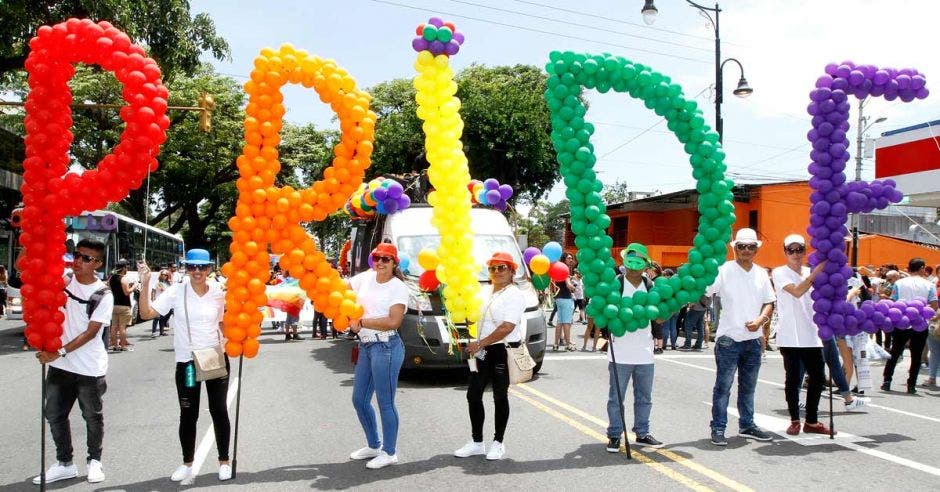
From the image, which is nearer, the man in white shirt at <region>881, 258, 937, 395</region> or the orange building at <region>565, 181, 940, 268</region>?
the man in white shirt at <region>881, 258, 937, 395</region>

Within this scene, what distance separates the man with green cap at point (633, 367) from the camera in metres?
6.50

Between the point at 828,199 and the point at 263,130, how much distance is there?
5342 millimetres

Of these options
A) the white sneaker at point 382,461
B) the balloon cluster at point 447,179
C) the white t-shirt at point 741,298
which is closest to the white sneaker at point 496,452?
the white sneaker at point 382,461

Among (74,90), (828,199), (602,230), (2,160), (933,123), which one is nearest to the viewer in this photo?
(602,230)

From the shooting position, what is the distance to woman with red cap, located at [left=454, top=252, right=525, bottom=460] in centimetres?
611

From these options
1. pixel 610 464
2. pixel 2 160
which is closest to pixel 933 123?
pixel 610 464

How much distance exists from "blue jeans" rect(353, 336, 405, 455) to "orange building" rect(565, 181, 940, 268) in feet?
85.7

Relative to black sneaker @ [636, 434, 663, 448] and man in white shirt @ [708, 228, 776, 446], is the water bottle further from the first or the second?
man in white shirt @ [708, 228, 776, 446]

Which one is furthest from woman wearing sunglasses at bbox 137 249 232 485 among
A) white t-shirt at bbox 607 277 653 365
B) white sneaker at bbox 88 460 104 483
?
white t-shirt at bbox 607 277 653 365

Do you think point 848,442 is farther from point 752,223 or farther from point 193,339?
point 752,223

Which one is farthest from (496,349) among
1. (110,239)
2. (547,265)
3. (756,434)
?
(110,239)

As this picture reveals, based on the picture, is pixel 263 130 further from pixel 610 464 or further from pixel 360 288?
pixel 610 464

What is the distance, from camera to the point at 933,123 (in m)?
15.1

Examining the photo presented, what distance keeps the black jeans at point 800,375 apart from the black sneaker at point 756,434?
33 centimetres
